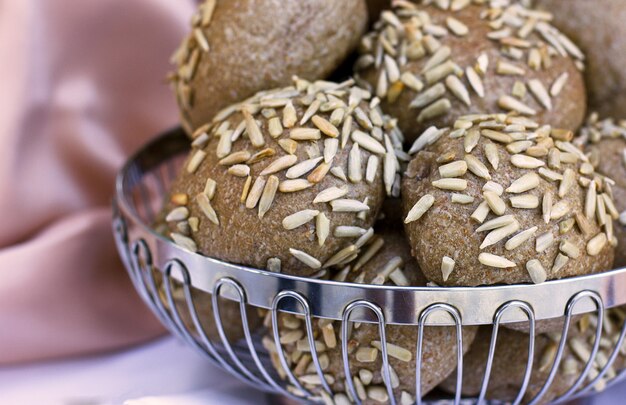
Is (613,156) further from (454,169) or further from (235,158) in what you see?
(235,158)

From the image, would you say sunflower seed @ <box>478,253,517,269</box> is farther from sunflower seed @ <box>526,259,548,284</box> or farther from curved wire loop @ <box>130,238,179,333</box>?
curved wire loop @ <box>130,238,179,333</box>

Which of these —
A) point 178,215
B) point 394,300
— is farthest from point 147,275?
point 394,300

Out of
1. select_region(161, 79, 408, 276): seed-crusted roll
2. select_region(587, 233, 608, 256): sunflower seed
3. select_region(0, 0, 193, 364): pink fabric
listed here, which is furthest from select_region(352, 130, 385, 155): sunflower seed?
select_region(0, 0, 193, 364): pink fabric

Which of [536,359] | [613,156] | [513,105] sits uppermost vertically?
[513,105]

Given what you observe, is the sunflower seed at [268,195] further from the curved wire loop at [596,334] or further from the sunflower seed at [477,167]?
the curved wire loop at [596,334]

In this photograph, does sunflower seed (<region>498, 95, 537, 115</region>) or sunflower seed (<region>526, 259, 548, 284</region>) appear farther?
sunflower seed (<region>498, 95, 537, 115</region>)

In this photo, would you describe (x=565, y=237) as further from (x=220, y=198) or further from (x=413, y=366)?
(x=220, y=198)

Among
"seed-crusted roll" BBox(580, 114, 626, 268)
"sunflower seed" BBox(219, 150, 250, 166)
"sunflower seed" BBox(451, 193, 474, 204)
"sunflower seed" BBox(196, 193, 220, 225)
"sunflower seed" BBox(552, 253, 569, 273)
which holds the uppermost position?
"sunflower seed" BBox(219, 150, 250, 166)

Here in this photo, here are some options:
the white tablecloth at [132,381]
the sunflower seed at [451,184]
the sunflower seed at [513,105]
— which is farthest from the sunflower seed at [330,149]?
the white tablecloth at [132,381]
